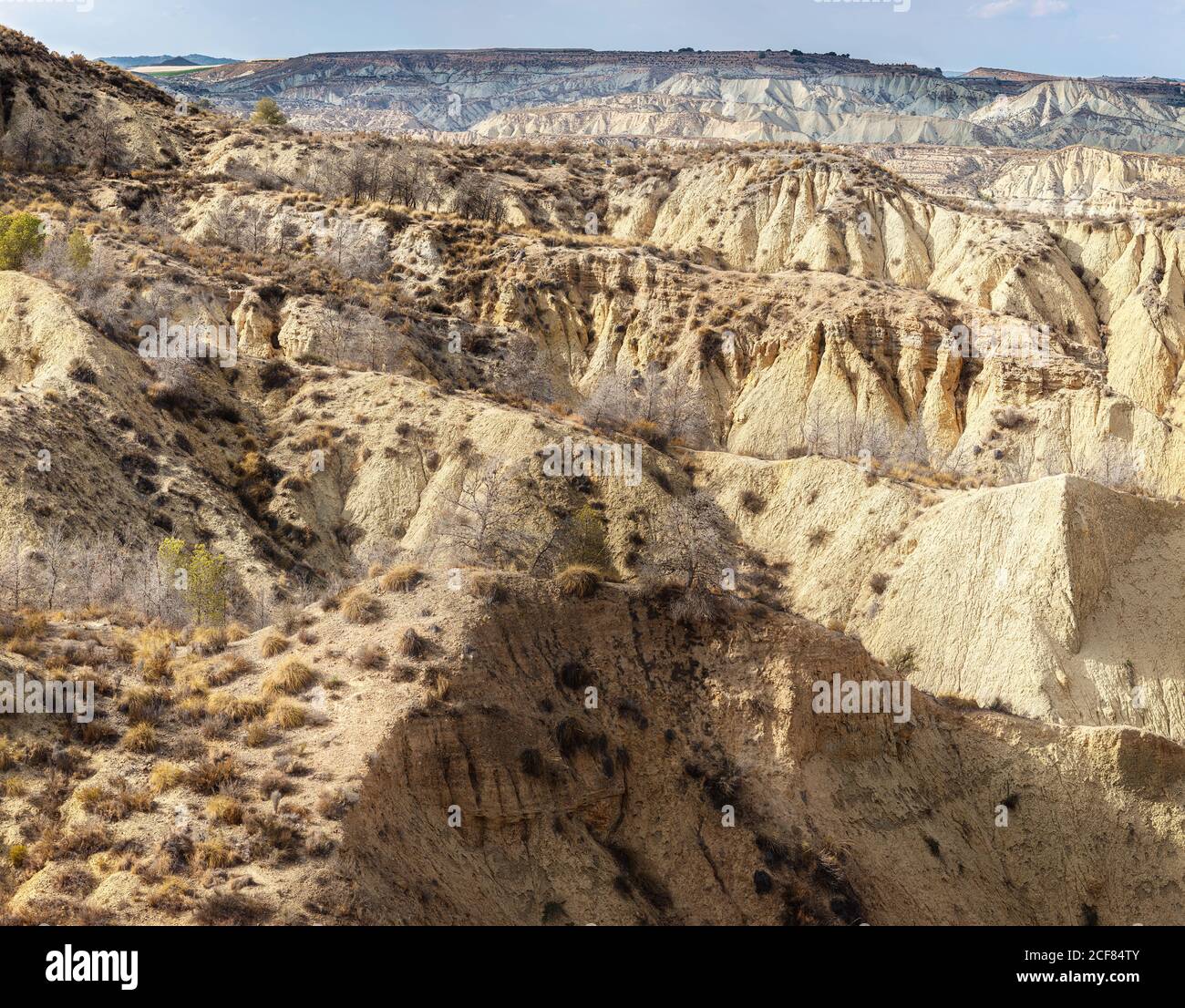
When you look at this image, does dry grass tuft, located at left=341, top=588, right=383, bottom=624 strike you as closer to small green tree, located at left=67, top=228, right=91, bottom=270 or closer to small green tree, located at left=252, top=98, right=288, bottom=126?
small green tree, located at left=67, top=228, right=91, bottom=270

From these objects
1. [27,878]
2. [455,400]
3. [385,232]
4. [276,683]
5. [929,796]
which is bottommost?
[929,796]

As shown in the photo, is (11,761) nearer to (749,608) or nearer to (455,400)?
(749,608)

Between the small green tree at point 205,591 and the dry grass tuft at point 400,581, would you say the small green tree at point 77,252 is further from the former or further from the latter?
the dry grass tuft at point 400,581

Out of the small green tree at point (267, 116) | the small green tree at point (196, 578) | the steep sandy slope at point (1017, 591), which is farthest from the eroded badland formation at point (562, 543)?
the small green tree at point (267, 116)

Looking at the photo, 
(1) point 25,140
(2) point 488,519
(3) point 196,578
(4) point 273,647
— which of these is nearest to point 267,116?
(1) point 25,140

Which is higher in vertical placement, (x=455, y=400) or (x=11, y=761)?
(x=455, y=400)
